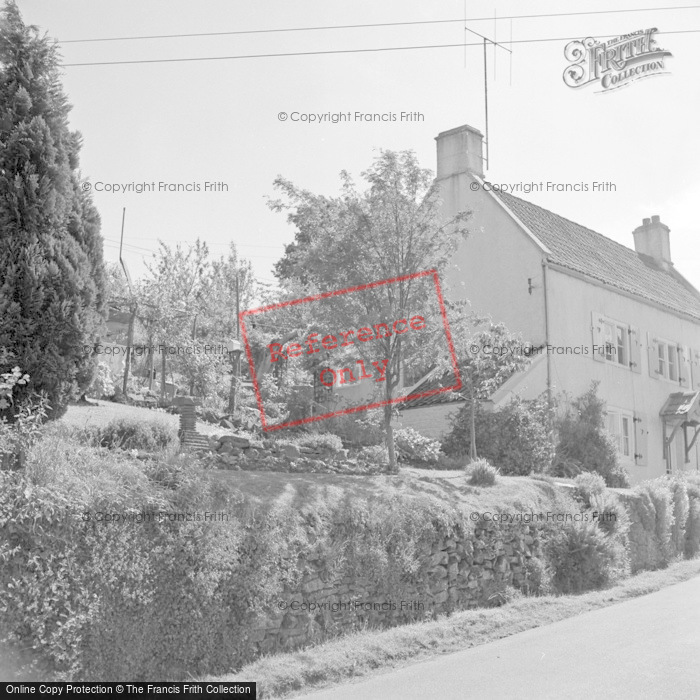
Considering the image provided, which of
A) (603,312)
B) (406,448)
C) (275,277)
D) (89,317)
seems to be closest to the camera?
(89,317)

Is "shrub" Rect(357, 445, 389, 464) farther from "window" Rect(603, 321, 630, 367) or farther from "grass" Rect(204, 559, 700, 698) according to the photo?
"window" Rect(603, 321, 630, 367)

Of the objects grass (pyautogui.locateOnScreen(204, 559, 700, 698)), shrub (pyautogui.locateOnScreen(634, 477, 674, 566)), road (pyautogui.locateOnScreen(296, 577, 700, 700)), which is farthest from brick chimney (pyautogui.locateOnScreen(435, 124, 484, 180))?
road (pyautogui.locateOnScreen(296, 577, 700, 700))

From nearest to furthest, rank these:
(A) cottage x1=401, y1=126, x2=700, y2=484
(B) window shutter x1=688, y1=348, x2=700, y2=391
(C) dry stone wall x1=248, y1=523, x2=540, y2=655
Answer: (C) dry stone wall x1=248, y1=523, x2=540, y2=655 < (A) cottage x1=401, y1=126, x2=700, y2=484 < (B) window shutter x1=688, y1=348, x2=700, y2=391

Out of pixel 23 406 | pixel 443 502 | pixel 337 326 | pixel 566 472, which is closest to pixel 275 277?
pixel 566 472

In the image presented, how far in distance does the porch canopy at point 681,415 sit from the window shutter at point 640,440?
1270 millimetres

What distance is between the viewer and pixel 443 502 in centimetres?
1155

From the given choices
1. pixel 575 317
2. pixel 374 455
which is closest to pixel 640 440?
pixel 575 317

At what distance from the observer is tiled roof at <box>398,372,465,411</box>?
66.0ft

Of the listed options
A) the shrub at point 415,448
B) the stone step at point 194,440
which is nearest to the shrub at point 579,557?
the shrub at point 415,448

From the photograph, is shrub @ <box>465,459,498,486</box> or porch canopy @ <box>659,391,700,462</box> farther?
porch canopy @ <box>659,391,700,462</box>

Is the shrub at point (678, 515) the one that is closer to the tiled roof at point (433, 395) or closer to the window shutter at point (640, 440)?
the tiled roof at point (433, 395)

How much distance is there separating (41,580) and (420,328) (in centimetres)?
828

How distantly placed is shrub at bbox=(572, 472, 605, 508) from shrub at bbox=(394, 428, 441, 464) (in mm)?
3036

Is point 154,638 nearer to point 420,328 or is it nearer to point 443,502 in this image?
point 443,502
